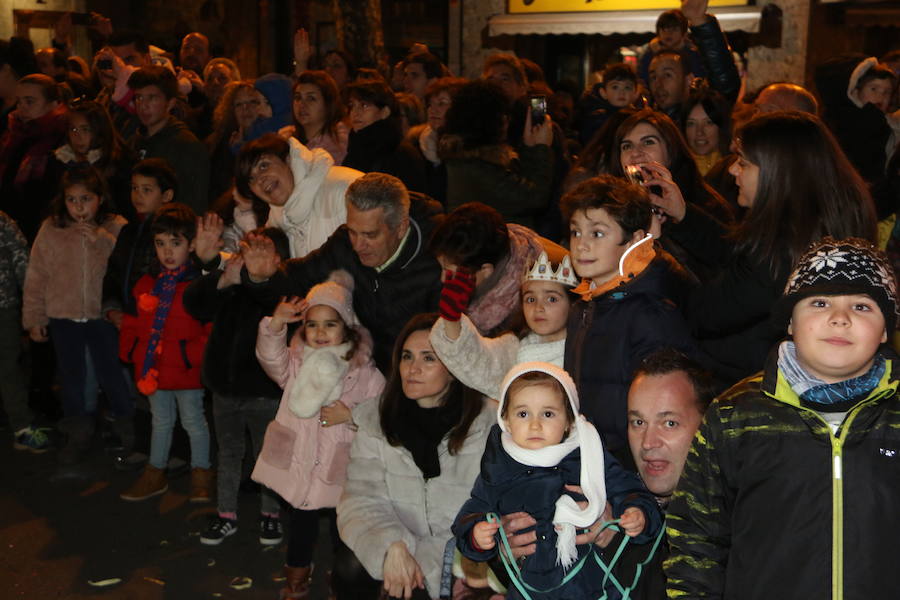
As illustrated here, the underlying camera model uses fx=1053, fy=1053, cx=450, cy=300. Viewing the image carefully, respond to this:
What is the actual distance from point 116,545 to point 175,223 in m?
1.73

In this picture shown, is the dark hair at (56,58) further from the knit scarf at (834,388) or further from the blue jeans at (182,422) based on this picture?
the knit scarf at (834,388)

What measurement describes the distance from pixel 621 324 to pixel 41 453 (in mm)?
4456

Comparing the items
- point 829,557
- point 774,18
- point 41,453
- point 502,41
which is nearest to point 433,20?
point 502,41

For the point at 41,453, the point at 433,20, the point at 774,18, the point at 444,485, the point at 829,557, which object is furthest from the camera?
the point at 433,20

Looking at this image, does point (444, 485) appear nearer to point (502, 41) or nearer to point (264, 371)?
point (264, 371)

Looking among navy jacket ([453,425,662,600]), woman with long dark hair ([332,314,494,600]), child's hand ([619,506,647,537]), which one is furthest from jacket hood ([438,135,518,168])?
child's hand ([619,506,647,537])

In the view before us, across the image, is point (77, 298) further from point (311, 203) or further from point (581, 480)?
point (581, 480)

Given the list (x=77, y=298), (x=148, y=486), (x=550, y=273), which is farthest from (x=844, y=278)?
(x=77, y=298)

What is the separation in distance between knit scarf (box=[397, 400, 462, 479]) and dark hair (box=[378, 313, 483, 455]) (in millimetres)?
22

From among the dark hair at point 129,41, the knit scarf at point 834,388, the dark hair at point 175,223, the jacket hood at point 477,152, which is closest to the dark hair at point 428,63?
the dark hair at point 129,41

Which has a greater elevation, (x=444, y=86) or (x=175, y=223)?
(x=444, y=86)

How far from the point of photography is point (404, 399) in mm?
4230

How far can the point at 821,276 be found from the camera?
254cm

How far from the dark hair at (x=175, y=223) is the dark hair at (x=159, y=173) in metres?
0.57
